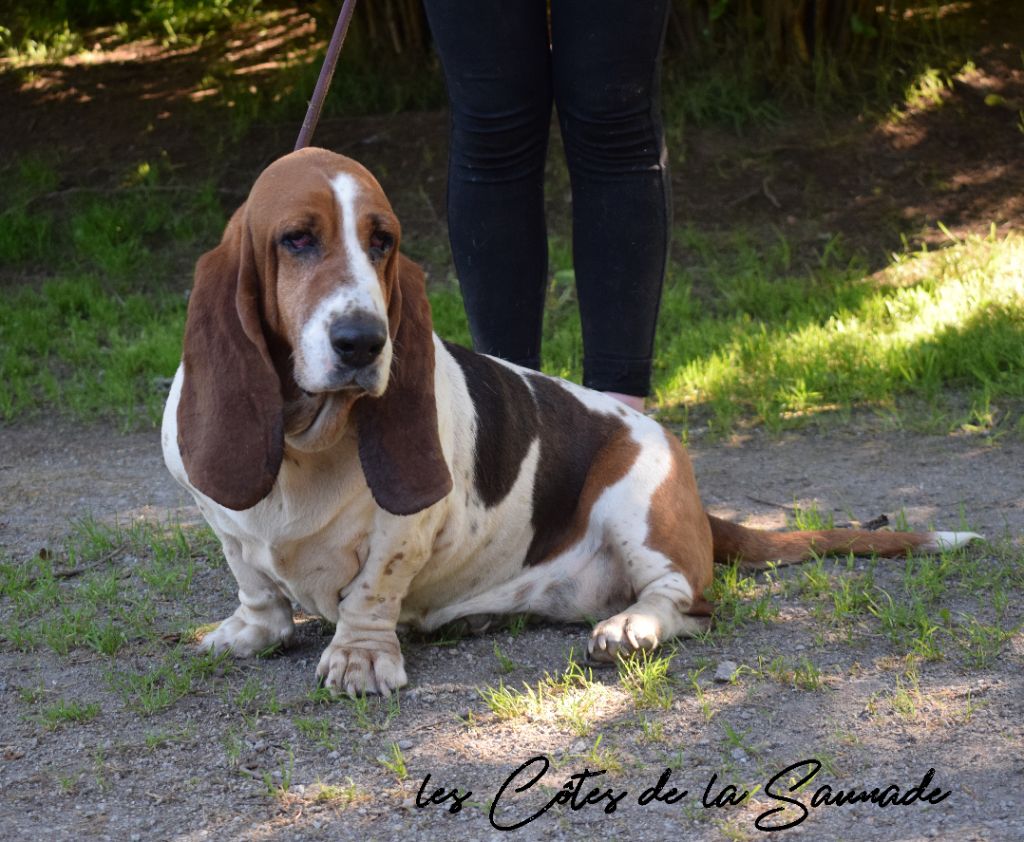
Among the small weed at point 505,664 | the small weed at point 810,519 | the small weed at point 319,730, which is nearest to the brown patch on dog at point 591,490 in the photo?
the small weed at point 505,664

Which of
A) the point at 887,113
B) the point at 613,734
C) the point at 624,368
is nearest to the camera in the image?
the point at 613,734

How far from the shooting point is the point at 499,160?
13.4 ft

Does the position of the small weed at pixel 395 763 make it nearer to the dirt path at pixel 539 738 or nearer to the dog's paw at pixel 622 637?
the dirt path at pixel 539 738

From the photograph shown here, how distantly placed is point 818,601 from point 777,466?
4.29 feet

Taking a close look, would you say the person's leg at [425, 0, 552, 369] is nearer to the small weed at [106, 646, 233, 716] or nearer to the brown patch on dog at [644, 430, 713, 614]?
the brown patch on dog at [644, 430, 713, 614]

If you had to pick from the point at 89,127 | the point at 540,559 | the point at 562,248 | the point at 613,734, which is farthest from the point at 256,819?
the point at 89,127

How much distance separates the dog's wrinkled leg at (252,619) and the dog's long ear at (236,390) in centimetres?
42

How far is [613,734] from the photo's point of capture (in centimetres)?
284

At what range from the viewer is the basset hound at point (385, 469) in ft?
9.28

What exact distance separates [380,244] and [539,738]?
106 cm

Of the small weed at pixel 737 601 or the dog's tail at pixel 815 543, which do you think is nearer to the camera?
the small weed at pixel 737 601

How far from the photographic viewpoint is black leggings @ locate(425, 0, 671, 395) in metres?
3.82

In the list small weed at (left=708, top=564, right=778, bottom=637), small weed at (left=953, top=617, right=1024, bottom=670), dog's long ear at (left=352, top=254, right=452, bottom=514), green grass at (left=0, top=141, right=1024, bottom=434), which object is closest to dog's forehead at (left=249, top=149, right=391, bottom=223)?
dog's long ear at (left=352, top=254, right=452, bottom=514)

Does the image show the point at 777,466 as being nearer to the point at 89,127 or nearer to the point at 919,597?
the point at 919,597
